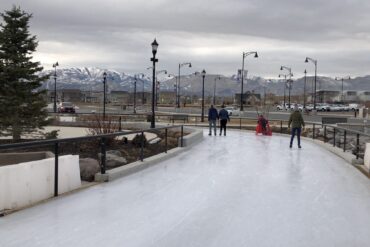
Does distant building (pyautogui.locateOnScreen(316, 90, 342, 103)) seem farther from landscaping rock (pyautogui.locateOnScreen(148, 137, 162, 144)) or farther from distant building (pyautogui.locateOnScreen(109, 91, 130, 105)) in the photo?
landscaping rock (pyautogui.locateOnScreen(148, 137, 162, 144))

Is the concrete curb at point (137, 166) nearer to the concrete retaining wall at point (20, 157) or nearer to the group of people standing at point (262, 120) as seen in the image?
the concrete retaining wall at point (20, 157)

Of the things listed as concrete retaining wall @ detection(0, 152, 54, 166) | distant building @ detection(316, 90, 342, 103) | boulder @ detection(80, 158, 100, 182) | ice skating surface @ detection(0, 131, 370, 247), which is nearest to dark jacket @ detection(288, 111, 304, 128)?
ice skating surface @ detection(0, 131, 370, 247)

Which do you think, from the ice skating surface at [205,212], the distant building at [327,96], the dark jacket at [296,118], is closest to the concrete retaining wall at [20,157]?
the ice skating surface at [205,212]

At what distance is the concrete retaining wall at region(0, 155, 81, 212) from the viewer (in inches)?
288

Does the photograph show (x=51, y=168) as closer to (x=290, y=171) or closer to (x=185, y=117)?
(x=290, y=171)

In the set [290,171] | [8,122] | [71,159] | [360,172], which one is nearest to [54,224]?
[71,159]

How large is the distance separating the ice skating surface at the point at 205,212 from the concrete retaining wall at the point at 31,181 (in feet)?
0.79

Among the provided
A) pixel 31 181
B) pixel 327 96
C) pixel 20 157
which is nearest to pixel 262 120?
pixel 20 157

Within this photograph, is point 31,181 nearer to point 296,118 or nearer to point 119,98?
point 296,118

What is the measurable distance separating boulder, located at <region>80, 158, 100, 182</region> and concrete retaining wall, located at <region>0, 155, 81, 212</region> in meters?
1.38

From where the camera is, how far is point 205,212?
776cm

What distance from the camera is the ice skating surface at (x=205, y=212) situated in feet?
20.4

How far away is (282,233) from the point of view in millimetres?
6633

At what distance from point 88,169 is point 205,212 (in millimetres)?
4002
